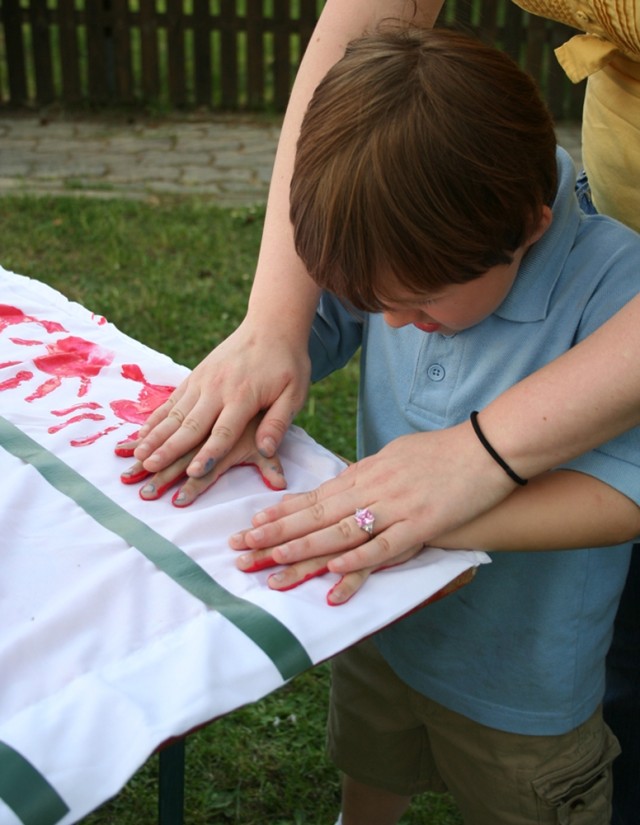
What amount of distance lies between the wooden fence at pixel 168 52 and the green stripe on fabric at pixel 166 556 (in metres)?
6.25

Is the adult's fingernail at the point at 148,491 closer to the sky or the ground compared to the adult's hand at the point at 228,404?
closer to the ground

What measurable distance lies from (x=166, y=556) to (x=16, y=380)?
54 centimetres

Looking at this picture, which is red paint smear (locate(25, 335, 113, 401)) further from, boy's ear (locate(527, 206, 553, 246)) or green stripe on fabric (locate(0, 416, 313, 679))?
boy's ear (locate(527, 206, 553, 246))

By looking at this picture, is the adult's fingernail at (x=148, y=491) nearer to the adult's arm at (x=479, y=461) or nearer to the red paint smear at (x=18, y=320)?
the adult's arm at (x=479, y=461)

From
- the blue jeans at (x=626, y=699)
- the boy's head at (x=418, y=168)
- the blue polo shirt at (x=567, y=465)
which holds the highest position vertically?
the boy's head at (x=418, y=168)

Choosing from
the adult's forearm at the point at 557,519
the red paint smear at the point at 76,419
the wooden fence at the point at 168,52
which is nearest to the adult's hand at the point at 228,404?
the red paint smear at the point at 76,419

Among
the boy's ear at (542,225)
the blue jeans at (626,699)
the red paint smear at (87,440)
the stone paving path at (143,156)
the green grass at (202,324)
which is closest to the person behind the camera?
the boy's ear at (542,225)

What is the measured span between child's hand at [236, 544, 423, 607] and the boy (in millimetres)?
14

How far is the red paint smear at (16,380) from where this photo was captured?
166 centimetres

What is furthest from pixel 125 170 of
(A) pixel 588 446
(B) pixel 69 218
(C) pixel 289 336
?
(A) pixel 588 446

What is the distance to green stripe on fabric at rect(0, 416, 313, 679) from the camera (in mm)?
1140

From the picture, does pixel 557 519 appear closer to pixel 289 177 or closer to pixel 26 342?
pixel 289 177

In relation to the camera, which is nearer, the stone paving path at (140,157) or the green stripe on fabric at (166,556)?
the green stripe on fabric at (166,556)

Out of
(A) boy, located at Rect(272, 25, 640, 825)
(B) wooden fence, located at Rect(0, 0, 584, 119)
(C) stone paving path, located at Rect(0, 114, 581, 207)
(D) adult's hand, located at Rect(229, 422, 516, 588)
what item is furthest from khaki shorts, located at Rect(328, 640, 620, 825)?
(B) wooden fence, located at Rect(0, 0, 584, 119)
